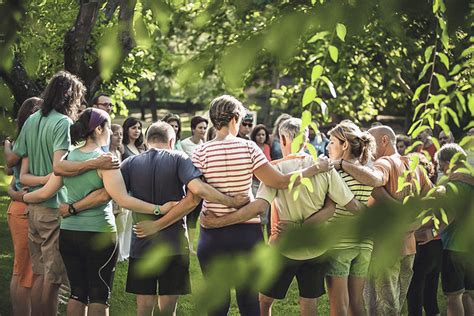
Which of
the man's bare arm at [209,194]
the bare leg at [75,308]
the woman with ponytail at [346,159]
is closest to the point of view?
the man's bare arm at [209,194]

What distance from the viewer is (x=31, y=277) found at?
22.1ft

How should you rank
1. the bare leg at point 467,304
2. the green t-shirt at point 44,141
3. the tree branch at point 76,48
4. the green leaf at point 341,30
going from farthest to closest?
the bare leg at point 467,304, the tree branch at point 76,48, the green t-shirt at point 44,141, the green leaf at point 341,30

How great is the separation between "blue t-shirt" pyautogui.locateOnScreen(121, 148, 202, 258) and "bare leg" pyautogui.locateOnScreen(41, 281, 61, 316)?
751mm

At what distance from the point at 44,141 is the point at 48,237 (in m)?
0.71

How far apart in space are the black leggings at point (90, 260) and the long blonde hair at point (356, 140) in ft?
6.17

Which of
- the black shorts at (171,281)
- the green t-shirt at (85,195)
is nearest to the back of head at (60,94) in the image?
the green t-shirt at (85,195)

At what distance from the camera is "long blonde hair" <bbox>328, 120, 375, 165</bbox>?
22.0 feet

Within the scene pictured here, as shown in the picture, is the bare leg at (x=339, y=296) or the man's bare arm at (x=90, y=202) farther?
the bare leg at (x=339, y=296)

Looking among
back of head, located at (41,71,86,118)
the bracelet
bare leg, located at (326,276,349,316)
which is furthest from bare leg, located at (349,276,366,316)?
back of head, located at (41,71,86,118)

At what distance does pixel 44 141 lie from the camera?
6.27 meters

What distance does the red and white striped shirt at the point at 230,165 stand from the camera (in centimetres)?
597

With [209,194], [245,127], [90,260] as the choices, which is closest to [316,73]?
[209,194]

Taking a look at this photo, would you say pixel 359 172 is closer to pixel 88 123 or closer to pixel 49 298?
pixel 88 123

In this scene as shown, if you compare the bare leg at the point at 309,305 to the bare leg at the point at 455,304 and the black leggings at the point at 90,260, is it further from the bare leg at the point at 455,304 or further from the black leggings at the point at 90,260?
the bare leg at the point at 455,304
